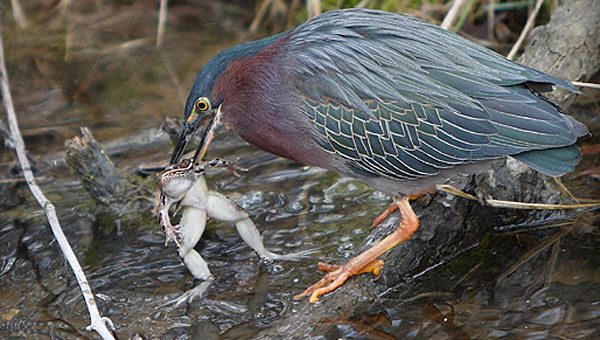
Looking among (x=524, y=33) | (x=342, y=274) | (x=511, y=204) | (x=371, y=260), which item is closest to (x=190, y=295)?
(x=342, y=274)

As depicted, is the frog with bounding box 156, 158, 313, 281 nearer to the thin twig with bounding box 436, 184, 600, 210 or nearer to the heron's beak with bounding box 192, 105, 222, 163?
the heron's beak with bounding box 192, 105, 222, 163

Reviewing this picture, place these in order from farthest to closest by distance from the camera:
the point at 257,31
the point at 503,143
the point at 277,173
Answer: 1. the point at 257,31
2. the point at 277,173
3. the point at 503,143

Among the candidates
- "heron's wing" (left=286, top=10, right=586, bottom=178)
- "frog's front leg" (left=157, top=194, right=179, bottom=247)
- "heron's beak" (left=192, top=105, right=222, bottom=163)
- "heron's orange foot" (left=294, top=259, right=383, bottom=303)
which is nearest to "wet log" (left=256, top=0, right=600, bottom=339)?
"heron's orange foot" (left=294, top=259, right=383, bottom=303)

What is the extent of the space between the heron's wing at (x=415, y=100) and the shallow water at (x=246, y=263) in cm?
67

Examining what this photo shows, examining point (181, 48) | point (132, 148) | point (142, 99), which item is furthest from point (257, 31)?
point (132, 148)

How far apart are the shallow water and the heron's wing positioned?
669mm

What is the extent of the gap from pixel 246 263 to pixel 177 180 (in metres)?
0.73

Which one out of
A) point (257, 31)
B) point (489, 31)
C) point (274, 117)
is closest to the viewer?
point (274, 117)

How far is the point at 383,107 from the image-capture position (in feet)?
15.0

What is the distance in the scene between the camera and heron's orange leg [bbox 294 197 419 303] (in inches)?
180

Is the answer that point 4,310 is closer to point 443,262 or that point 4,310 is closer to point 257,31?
point 443,262

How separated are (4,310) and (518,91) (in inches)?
110

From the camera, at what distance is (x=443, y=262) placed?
4902 mm

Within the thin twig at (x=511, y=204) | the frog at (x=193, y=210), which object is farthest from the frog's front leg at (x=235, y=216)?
the thin twig at (x=511, y=204)
